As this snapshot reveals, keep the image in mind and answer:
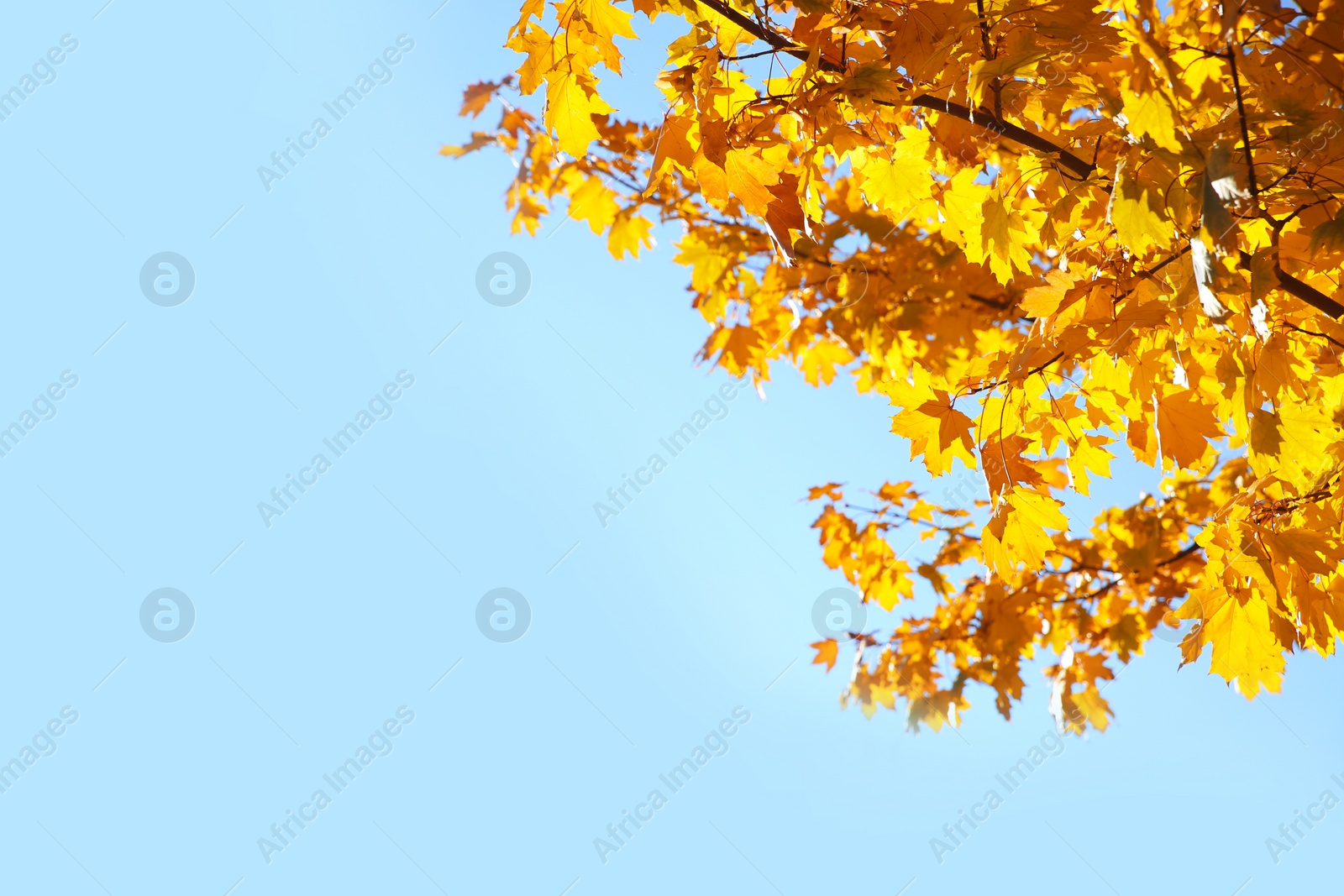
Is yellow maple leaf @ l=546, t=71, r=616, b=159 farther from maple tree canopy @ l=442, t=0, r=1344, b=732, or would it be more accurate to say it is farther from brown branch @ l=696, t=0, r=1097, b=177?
brown branch @ l=696, t=0, r=1097, b=177

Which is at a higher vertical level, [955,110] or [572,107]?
[955,110]

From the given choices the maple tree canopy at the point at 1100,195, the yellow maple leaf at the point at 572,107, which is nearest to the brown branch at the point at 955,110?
the maple tree canopy at the point at 1100,195

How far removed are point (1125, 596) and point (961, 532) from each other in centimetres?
88

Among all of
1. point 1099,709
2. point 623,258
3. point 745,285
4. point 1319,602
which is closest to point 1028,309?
point 1319,602

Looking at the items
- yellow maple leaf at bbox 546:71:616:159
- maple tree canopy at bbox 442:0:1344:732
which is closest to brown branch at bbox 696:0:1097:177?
maple tree canopy at bbox 442:0:1344:732

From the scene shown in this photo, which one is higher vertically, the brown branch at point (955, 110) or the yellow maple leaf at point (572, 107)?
the brown branch at point (955, 110)

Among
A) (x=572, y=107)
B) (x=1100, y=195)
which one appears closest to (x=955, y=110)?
(x=1100, y=195)

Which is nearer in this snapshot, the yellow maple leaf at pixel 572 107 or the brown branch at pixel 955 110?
the brown branch at pixel 955 110

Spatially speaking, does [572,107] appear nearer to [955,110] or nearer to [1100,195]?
[955,110]

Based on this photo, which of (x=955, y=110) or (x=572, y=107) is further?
(x=572, y=107)

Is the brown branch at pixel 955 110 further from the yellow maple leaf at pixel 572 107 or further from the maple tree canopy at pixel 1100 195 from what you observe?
the yellow maple leaf at pixel 572 107

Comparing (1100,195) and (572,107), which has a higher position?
(1100,195)

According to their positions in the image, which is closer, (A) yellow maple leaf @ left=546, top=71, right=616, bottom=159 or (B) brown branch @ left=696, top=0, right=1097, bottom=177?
(B) brown branch @ left=696, top=0, right=1097, bottom=177

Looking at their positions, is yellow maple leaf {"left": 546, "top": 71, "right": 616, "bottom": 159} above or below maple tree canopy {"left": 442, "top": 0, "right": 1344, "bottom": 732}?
below
